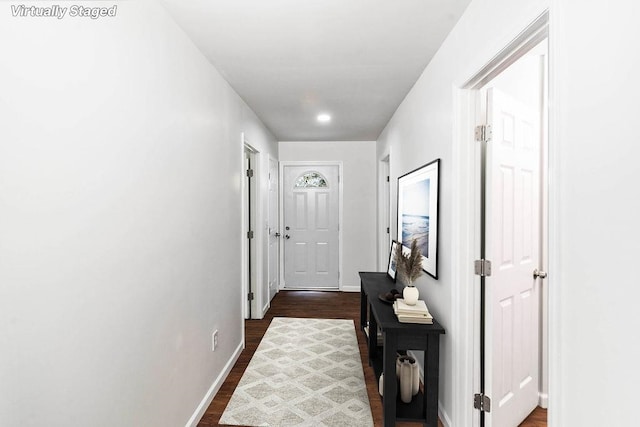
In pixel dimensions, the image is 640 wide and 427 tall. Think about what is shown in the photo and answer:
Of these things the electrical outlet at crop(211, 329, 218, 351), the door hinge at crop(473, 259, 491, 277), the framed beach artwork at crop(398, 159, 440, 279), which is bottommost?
the electrical outlet at crop(211, 329, 218, 351)

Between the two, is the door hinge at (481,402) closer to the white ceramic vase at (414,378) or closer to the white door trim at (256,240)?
the white ceramic vase at (414,378)

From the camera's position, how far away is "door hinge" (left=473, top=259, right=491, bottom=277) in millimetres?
1800

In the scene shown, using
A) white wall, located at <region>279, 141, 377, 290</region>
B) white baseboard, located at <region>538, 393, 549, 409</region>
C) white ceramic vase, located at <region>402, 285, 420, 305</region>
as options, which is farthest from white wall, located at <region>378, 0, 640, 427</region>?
white wall, located at <region>279, 141, 377, 290</region>

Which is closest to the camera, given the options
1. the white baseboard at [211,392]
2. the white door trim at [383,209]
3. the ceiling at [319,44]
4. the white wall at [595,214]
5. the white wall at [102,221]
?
the white wall at [595,214]

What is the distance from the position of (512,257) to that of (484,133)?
2.37 feet

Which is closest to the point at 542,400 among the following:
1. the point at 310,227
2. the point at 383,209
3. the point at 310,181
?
the point at 383,209

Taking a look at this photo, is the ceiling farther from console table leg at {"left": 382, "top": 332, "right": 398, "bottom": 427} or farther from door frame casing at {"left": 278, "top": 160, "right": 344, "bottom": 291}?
door frame casing at {"left": 278, "top": 160, "right": 344, "bottom": 291}

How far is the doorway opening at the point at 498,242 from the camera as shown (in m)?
1.80

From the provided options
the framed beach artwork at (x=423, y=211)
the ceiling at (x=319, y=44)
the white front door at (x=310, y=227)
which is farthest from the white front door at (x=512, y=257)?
the white front door at (x=310, y=227)

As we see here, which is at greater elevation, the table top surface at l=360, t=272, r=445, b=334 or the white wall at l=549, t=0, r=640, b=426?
the white wall at l=549, t=0, r=640, b=426

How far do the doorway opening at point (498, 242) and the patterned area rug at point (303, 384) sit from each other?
2.65ft

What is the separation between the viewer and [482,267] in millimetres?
1816

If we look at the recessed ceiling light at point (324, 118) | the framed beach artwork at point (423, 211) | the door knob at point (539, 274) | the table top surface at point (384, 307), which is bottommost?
the table top surface at point (384, 307)

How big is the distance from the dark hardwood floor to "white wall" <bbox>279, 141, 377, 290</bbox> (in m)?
0.57
